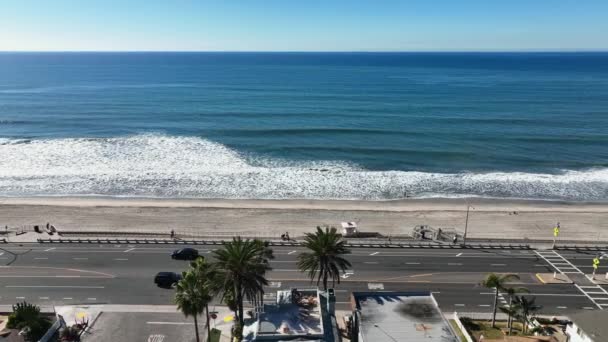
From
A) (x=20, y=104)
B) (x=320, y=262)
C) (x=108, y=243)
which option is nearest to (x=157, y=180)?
(x=108, y=243)

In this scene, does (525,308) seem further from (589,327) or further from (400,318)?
(400,318)

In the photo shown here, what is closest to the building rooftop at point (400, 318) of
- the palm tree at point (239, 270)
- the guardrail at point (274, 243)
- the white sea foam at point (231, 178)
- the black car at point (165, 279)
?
the palm tree at point (239, 270)

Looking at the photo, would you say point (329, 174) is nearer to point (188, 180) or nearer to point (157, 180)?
point (188, 180)

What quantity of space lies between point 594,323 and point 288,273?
28603 mm

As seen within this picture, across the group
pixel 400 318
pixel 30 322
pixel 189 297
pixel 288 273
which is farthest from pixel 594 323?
pixel 30 322

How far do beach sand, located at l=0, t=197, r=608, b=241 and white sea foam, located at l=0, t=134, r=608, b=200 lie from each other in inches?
155

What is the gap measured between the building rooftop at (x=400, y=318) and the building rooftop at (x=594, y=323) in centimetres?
978

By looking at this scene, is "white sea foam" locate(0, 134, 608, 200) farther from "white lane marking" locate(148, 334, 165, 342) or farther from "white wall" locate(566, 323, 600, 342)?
"white wall" locate(566, 323, 600, 342)

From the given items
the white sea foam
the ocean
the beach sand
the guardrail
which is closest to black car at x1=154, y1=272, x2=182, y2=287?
the guardrail

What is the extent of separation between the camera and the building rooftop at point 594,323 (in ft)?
97.3

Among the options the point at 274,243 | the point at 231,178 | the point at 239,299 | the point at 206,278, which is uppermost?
the point at 206,278

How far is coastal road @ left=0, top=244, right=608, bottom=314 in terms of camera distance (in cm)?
4308

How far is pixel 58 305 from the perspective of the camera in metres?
41.6

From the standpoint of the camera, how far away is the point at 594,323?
3072 centimetres
